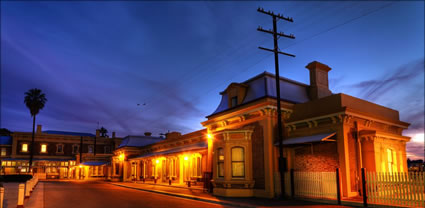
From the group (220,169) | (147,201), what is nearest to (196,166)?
(220,169)

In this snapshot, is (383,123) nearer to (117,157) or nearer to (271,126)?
(271,126)

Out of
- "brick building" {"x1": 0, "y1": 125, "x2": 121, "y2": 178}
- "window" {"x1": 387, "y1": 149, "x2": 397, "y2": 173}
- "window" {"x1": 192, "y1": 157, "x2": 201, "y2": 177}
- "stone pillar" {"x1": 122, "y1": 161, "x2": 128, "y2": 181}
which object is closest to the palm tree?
"brick building" {"x1": 0, "y1": 125, "x2": 121, "y2": 178}

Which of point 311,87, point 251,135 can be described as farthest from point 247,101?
point 311,87

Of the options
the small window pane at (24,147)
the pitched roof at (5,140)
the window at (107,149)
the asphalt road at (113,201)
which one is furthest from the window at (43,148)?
the asphalt road at (113,201)

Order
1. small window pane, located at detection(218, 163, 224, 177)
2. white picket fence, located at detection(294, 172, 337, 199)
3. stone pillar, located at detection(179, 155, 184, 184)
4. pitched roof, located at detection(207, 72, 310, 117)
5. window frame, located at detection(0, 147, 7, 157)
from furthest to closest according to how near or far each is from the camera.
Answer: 1. window frame, located at detection(0, 147, 7, 157)
2. stone pillar, located at detection(179, 155, 184, 184)
3. small window pane, located at detection(218, 163, 224, 177)
4. pitched roof, located at detection(207, 72, 310, 117)
5. white picket fence, located at detection(294, 172, 337, 199)

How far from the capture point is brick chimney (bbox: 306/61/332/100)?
21.5 m

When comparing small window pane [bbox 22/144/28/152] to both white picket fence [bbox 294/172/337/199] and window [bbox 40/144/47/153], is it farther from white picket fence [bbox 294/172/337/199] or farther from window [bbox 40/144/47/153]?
white picket fence [bbox 294/172/337/199]

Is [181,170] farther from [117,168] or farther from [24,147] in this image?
[24,147]

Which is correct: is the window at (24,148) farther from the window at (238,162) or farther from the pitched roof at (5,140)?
the window at (238,162)

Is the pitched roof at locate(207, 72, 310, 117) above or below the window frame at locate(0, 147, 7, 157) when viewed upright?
above

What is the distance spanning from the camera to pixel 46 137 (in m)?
64.2

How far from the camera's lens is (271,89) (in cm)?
1994

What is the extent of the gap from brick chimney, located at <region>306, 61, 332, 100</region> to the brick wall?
5.10 meters

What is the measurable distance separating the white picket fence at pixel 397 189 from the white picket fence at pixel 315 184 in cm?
168
